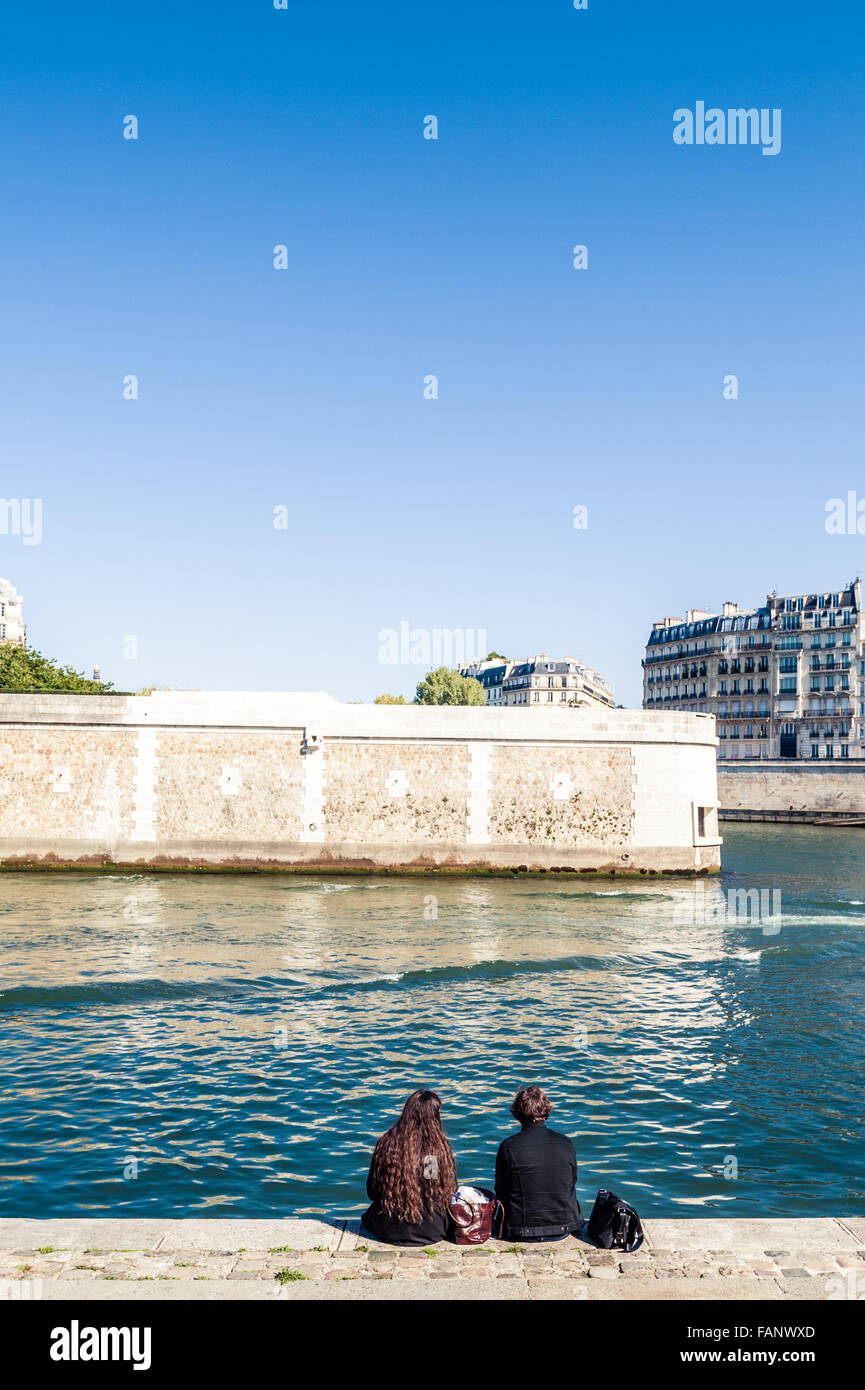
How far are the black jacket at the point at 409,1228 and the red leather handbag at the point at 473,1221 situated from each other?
0.12 meters

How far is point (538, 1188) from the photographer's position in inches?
305

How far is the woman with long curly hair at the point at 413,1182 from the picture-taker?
7.55m

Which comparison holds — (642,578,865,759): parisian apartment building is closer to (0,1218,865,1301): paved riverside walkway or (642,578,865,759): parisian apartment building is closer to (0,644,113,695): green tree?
(0,644,113,695): green tree

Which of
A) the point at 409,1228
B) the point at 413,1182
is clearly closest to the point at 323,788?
the point at 413,1182

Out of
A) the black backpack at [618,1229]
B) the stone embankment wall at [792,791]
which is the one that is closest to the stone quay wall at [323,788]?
the black backpack at [618,1229]

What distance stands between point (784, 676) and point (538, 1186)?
4040 inches

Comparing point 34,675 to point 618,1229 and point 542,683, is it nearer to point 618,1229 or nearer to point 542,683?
point 618,1229

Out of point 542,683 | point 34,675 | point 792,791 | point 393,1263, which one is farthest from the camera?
point 542,683

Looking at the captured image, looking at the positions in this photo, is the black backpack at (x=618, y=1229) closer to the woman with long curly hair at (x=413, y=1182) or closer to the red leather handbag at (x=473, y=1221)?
the red leather handbag at (x=473, y=1221)

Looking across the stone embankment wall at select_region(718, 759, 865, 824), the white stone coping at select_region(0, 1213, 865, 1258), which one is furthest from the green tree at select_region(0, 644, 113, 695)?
the white stone coping at select_region(0, 1213, 865, 1258)
